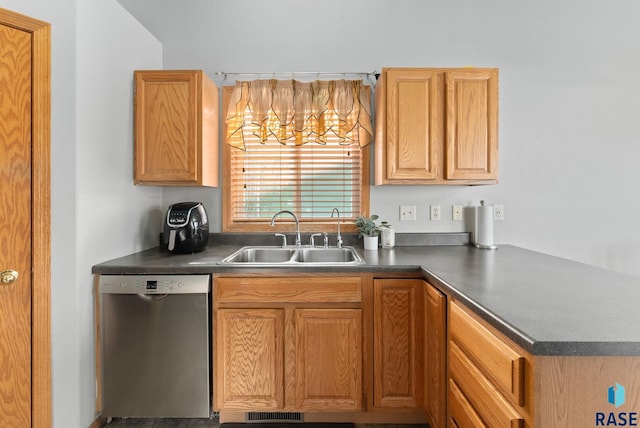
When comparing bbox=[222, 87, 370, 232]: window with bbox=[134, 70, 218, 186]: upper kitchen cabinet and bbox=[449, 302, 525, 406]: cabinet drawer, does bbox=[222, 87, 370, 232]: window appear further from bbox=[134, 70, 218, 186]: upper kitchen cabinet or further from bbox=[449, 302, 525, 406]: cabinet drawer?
bbox=[449, 302, 525, 406]: cabinet drawer

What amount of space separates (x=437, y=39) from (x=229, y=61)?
1551mm

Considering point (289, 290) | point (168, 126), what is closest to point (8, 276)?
point (168, 126)

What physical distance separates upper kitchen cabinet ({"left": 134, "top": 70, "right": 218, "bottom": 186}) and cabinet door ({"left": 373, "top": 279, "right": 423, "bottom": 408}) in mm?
1384

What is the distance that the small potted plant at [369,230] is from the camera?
2.30m

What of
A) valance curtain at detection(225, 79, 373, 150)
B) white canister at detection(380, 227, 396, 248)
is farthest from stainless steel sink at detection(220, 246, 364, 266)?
valance curtain at detection(225, 79, 373, 150)

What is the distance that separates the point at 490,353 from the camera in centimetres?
107

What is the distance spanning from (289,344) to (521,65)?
99.8 inches

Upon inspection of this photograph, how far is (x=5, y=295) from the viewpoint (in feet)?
5.02

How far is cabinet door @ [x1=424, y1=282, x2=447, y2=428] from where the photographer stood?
156cm

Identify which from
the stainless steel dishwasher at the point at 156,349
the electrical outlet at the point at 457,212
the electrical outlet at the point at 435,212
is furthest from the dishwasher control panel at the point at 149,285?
the electrical outlet at the point at 457,212

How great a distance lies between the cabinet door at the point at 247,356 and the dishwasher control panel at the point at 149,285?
7.9 inches

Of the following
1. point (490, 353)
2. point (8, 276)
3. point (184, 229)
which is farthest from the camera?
point (184, 229)

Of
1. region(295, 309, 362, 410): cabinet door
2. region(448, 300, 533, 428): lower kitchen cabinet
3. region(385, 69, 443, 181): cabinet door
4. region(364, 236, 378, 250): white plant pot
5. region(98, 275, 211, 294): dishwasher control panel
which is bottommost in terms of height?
region(295, 309, 362, 410): cabinet door

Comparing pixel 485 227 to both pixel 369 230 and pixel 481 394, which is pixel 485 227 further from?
pixel 481 394
